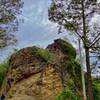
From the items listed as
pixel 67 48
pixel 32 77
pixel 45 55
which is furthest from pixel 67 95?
pixel 67 48

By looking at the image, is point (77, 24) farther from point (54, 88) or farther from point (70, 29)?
point (54, 88)

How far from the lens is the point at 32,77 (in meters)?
23.7

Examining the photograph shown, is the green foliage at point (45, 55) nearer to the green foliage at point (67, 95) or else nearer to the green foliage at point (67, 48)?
the green foliage at point (67, 48)

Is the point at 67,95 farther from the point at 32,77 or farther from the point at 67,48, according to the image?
the point at 67,48

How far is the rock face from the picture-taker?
23.1 metres

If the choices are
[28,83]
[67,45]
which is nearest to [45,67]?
[28,83]

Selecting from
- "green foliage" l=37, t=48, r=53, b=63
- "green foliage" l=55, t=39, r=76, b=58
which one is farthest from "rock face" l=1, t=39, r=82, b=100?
"green foliage" l=55, t=39, r=76, b=58

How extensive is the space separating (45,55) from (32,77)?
1.73 metres

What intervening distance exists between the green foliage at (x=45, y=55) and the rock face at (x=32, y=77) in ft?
0.21

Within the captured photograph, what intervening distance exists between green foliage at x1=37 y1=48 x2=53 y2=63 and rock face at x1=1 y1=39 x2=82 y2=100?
0.21 feet

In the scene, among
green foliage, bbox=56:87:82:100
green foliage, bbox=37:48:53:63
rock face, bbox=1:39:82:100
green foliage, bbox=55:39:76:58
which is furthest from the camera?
green foliage, bbox=55:39:76:58

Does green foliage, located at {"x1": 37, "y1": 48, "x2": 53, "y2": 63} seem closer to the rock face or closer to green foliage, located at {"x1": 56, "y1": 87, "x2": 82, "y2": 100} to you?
the rock face

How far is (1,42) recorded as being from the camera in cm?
2002

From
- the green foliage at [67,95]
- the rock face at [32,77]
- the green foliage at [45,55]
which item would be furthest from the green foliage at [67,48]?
the green foliage at [67,95]
